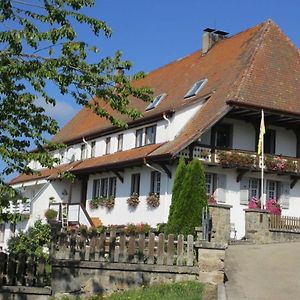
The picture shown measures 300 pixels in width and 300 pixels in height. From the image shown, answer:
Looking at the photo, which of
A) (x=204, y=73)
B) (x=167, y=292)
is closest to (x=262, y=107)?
(x=204, y=73)

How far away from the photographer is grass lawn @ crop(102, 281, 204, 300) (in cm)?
1265

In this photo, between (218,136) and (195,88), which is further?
(195,88)

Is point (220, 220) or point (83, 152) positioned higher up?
point (83, 152)

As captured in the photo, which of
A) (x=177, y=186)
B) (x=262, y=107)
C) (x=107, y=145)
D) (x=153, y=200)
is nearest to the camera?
(x=177, y=186)

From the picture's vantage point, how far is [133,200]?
31.0 metres

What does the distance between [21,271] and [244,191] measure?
18297 millimetres

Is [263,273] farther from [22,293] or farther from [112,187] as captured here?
[112,187]

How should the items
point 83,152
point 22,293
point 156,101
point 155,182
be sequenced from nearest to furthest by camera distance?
point 22,293
point 155,182
point 156,101
point 83,152

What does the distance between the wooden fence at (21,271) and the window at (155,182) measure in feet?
54.9

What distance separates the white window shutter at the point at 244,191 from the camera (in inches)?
1168

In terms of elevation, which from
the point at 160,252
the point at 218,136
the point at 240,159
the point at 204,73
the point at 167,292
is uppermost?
the point at 204,73

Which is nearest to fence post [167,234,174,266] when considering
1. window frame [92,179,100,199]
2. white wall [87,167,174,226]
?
white wall [87,167,174,226]

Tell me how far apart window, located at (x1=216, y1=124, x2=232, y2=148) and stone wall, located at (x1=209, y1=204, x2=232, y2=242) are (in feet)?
19.3

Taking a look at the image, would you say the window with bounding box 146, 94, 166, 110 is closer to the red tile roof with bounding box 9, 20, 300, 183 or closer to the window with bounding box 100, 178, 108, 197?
the red tile roof with bounding box 9, 20, 300, 183
